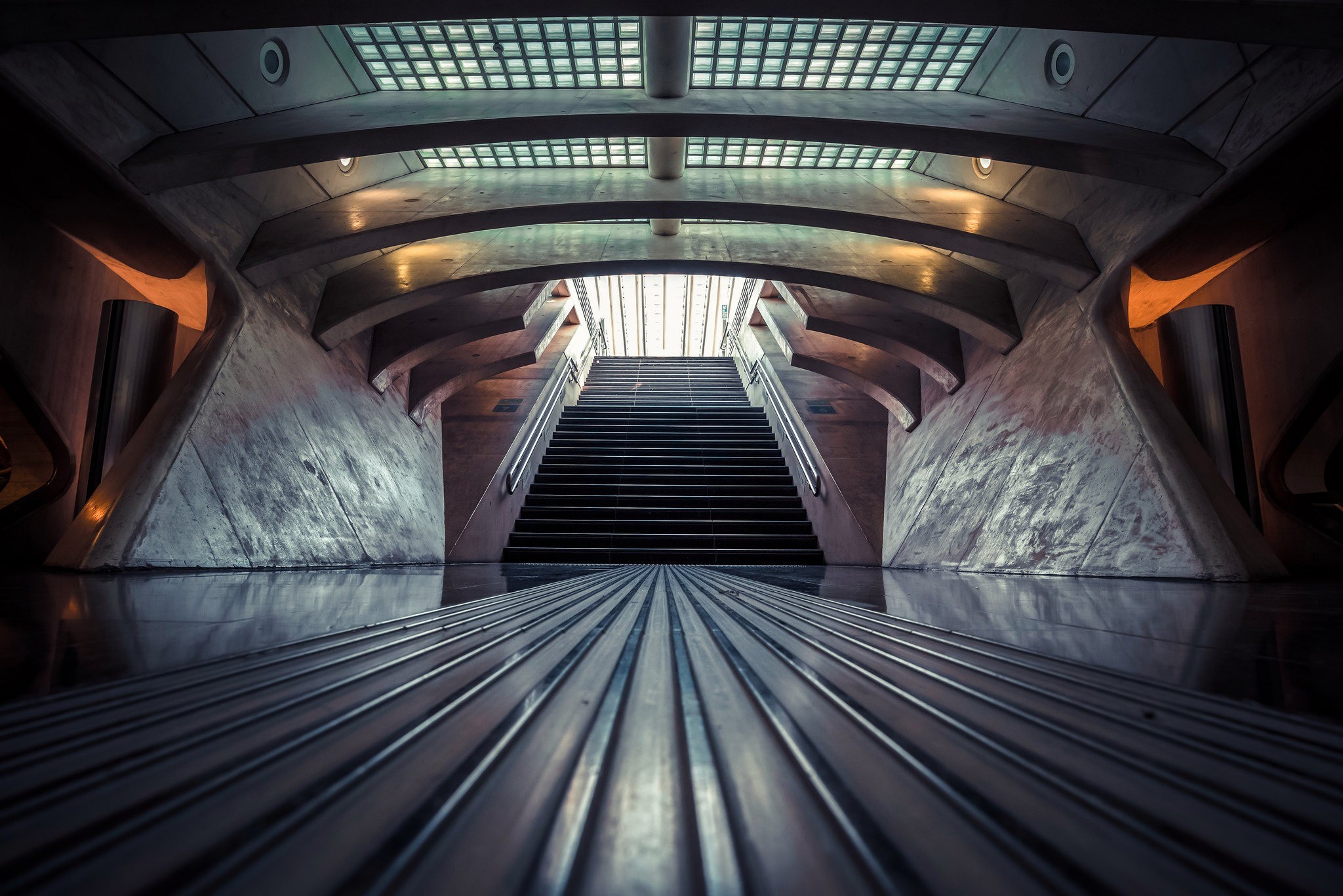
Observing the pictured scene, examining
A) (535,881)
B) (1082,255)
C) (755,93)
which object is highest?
(755,93)

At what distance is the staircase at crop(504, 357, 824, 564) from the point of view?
30.9ft

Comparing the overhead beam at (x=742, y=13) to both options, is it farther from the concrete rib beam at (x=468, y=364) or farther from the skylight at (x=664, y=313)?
the skylight at (x=664, y=313)

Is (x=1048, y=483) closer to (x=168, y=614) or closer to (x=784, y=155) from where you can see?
(x=784, y=155)

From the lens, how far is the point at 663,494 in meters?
10.9

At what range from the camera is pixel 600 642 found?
72.9 inches

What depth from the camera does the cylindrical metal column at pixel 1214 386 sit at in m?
6.98


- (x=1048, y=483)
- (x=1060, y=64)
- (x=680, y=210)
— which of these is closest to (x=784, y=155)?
(x=680, y=210)

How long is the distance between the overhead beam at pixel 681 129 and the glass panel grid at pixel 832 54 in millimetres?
410

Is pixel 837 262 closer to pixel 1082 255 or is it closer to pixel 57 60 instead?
pixel 1082 255

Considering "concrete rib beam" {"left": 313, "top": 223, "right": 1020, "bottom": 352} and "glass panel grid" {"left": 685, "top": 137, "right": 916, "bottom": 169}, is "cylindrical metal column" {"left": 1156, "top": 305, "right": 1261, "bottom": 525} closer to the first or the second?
"concrete rib beam" {"left": 313, "top": 223, "right": 1020, "bottom": 352}

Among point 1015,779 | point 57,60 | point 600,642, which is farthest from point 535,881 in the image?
point 57,60

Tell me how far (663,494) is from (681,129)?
18.4 feet

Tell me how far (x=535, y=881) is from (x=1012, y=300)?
1021cm

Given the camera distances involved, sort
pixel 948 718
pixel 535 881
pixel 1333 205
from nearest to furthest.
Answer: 1. pixel 535 881
2. pixel 948 718
3. pixel 1333 205
